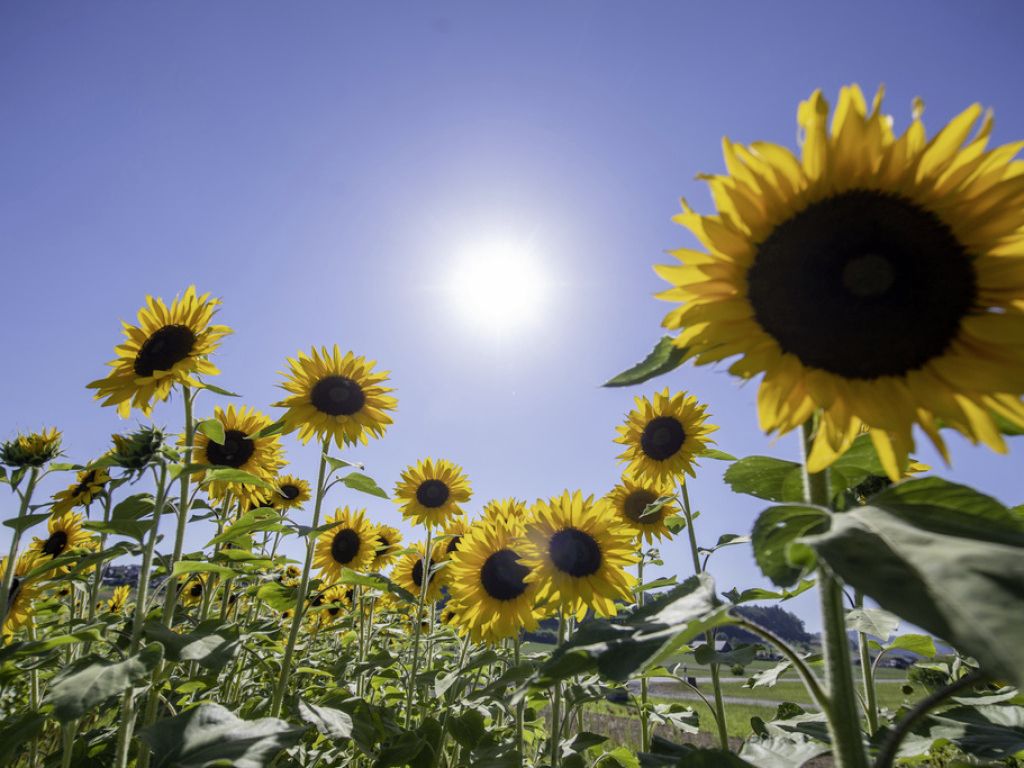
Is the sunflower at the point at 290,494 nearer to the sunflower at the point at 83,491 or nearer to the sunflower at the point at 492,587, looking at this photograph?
the sunflower at the point at 83,491

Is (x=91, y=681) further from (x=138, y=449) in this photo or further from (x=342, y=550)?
(x=342, y=550)

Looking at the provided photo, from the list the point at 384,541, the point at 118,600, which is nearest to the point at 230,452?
the point at 384,541

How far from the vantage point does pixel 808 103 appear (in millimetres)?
1274

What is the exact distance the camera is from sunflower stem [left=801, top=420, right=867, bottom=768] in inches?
46.1

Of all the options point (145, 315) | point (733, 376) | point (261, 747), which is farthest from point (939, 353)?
point (145, 315)

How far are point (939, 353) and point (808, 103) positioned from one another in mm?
667

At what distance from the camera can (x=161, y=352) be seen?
3.64 m

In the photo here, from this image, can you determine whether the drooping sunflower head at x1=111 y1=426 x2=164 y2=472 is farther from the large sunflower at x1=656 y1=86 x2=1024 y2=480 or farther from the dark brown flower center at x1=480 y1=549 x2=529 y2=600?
the large sunflower at x1=656 y1=86 x2=1024 y2=480

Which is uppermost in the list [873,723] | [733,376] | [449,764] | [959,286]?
[959,286]

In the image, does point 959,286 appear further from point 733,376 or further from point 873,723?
point 873,723

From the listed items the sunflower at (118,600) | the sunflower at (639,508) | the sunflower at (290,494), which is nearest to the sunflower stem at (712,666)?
the sunflower at (639,508)

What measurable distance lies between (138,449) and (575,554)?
287cm

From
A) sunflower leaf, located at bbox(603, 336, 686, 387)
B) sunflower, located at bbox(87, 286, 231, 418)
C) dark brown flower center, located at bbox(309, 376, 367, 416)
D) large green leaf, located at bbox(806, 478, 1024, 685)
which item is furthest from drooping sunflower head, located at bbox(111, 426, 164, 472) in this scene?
large green leaf, located at bbox(806, 478, 1024, 685)

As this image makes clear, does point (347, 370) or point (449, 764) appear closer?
point (449, 764)
